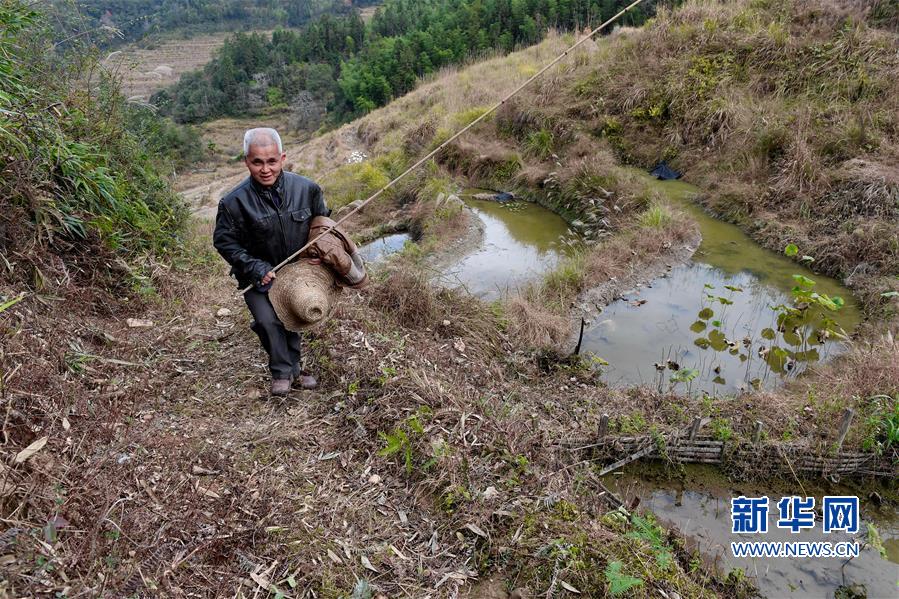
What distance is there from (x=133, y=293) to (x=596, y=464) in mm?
3551

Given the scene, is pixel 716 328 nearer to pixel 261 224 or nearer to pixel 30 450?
pixel 261 224

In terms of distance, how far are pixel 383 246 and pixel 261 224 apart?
19.5 feet

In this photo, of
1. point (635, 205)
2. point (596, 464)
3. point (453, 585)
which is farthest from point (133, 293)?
point (635, 205)

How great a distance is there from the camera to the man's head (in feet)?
8.63

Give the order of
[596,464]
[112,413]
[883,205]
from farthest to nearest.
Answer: [883,205] → [596,464] → [112,413]

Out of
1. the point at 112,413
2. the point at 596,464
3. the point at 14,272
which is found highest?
the point at 14,272

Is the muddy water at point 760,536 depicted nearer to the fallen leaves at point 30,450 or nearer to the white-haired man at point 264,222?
the white-haired man at point 264,222

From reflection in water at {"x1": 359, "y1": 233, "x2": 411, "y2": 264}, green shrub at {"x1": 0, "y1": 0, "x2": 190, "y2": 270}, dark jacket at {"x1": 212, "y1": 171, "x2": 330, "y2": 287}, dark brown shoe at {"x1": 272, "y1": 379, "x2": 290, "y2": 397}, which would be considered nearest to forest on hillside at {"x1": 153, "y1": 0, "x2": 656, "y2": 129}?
reflection in water at {"x1": 359, "y1": 233, "x2": 411, "y2": 264}

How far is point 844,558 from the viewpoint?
305cm

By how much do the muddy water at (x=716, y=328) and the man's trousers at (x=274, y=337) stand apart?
2832mm

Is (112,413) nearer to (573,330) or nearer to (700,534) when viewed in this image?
(700,534)

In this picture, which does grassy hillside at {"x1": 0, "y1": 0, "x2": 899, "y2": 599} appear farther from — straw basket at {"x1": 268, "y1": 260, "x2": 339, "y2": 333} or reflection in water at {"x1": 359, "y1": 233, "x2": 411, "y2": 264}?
reflection in water at {"x1": 359, "y1": 233, "x2": 411, "y2": 264}

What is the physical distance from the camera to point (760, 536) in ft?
10.7

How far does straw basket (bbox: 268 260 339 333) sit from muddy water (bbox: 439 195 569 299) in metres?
2.78
